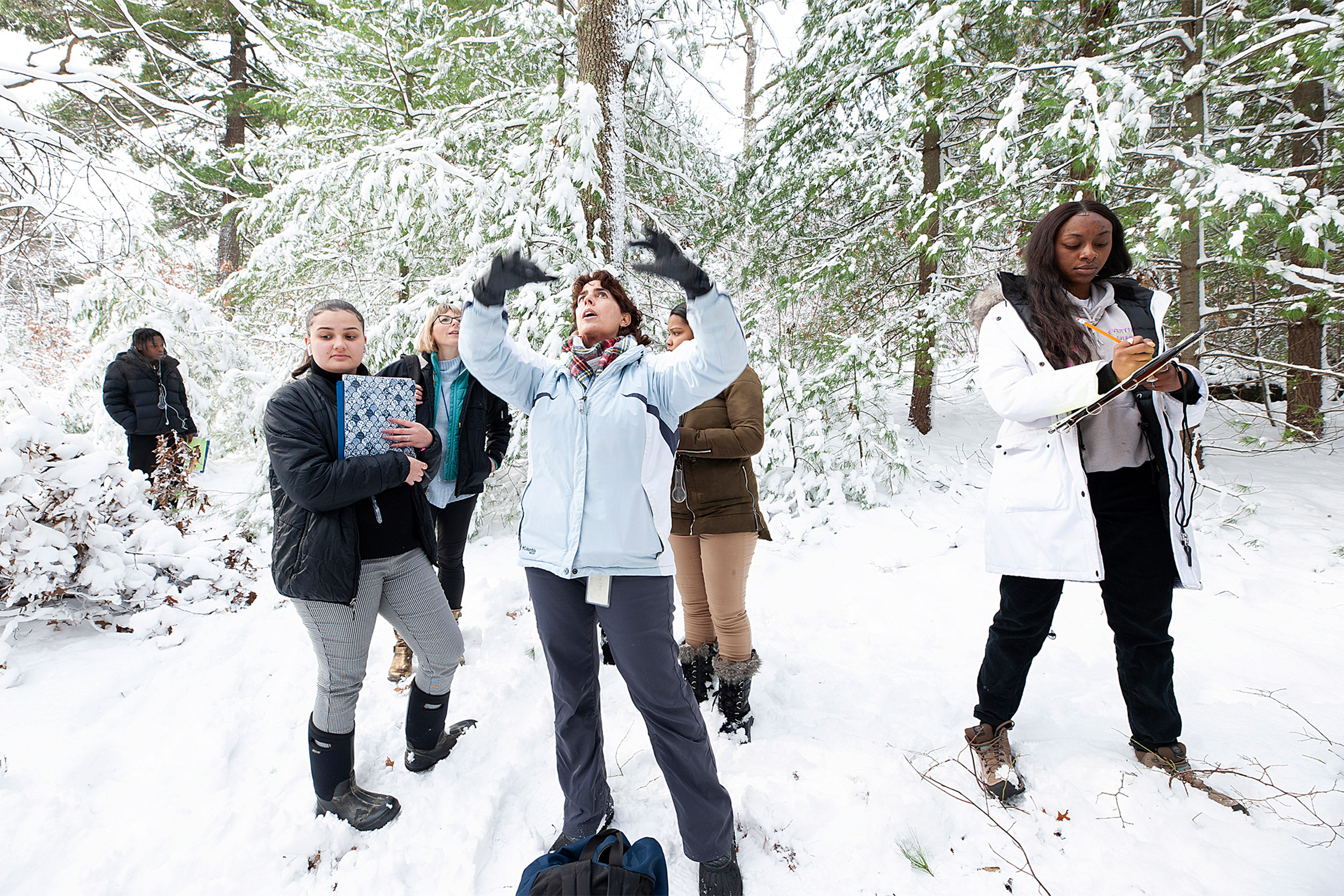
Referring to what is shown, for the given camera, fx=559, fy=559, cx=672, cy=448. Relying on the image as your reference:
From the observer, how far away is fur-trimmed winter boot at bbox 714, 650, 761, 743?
110 inches

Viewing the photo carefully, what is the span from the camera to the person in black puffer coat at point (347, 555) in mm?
2121

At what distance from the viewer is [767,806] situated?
2.30 meters

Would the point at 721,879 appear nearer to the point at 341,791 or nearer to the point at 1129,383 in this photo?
the point at 341,791

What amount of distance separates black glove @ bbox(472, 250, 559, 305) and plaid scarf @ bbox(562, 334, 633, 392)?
11.0 inches

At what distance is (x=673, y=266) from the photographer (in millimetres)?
1712

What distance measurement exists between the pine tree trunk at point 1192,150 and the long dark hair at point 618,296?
495 cm

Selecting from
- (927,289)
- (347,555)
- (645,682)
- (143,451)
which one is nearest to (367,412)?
(347,555)

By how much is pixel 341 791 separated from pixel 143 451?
5309 mm

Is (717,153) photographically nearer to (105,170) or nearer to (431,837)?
(105,170)

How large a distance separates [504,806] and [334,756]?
0.73 metres

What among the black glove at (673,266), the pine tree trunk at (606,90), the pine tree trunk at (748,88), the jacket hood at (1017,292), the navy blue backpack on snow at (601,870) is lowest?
the navy blue backpack on snow at (601,870)

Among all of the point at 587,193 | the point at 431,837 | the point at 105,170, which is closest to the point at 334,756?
the point at 431,837

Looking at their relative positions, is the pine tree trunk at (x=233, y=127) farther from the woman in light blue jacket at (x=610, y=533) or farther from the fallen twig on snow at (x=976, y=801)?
the fallen twig on snow at (x=976, y=801)

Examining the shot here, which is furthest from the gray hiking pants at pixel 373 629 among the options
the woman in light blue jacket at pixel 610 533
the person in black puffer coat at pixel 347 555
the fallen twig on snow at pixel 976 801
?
the fallen twig on snow at pixel 976 801
